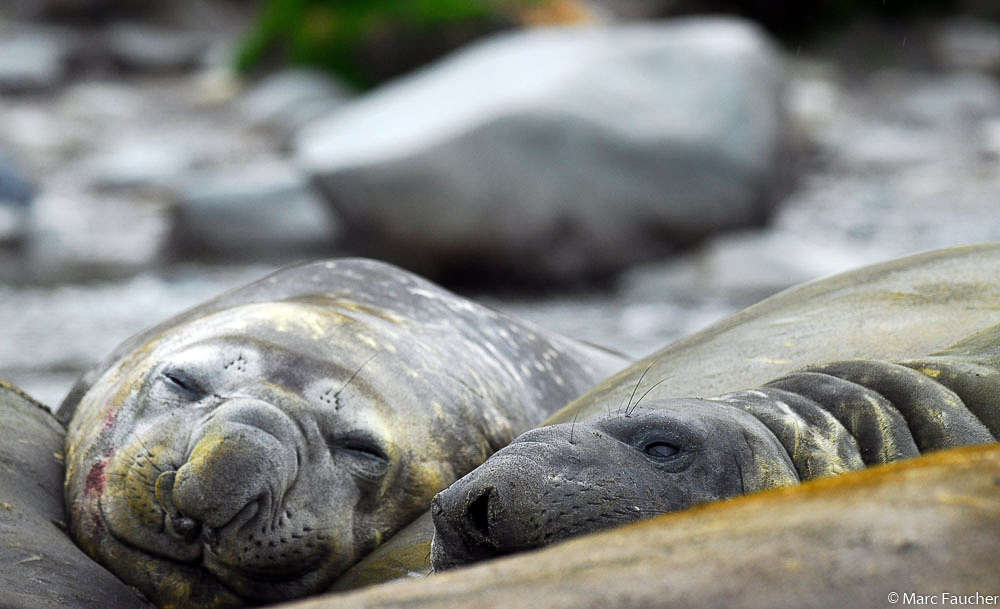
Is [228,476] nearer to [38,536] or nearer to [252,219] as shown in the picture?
[38,536]

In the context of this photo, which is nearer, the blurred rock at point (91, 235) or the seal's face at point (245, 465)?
the seal's face at point (245, 465)

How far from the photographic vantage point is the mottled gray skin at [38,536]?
2359 millimetres

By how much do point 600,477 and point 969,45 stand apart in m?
15.9

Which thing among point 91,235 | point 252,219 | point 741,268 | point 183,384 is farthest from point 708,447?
point 91,235

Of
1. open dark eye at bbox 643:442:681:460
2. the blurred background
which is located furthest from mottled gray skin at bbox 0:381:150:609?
the blurred background

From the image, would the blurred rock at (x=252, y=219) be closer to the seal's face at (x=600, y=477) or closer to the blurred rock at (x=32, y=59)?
the blurred rock at (x=32, y=59)

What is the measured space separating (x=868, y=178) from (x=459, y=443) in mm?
9602

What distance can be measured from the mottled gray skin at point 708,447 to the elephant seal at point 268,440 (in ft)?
2.30

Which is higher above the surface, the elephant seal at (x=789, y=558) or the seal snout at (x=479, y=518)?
the elephant seal at (x=789, y=558)

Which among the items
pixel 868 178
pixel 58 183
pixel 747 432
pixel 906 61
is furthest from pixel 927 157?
pixel 747 432

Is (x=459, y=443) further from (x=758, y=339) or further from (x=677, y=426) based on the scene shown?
(x=677, y=426)

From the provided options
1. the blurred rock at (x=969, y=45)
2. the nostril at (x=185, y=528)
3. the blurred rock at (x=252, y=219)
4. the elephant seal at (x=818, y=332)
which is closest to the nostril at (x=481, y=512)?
the elephant seal at (x=818, y=332)

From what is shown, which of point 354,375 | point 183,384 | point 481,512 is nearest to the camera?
point 481,512

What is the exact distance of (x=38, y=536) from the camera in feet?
8.45
